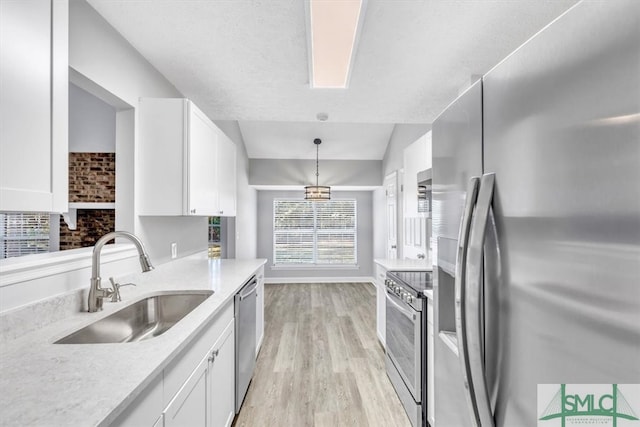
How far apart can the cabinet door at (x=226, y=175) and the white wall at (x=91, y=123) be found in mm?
846

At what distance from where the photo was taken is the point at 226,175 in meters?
3.14

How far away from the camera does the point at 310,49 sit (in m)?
1.97

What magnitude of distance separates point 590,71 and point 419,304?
1.70 meters

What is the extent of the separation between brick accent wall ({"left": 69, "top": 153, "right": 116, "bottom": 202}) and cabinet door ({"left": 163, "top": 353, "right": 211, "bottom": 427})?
147 cm

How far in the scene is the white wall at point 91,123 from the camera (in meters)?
2.42

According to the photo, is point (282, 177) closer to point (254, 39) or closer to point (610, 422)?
point (254, 39)

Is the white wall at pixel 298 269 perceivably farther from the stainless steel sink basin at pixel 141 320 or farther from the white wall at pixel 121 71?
the stainless steel sink basin at pixel 141 320

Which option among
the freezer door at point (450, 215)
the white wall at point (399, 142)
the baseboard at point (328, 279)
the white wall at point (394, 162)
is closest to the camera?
the freezer door at point (450, 215)

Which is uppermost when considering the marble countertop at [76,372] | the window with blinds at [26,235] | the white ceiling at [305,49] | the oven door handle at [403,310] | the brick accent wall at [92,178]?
the white ceiling at [305,49]

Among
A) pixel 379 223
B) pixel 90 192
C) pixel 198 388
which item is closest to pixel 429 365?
pixel 198 388

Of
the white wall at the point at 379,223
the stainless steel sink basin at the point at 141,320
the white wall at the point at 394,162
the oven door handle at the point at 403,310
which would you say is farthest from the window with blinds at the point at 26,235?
the white wall at the point at 379,223

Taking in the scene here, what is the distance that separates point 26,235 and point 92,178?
34.5 inches

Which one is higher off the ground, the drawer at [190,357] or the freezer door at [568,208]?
the freezer door at [568,208]

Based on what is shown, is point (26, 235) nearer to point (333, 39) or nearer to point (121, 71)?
point (121, 71)
